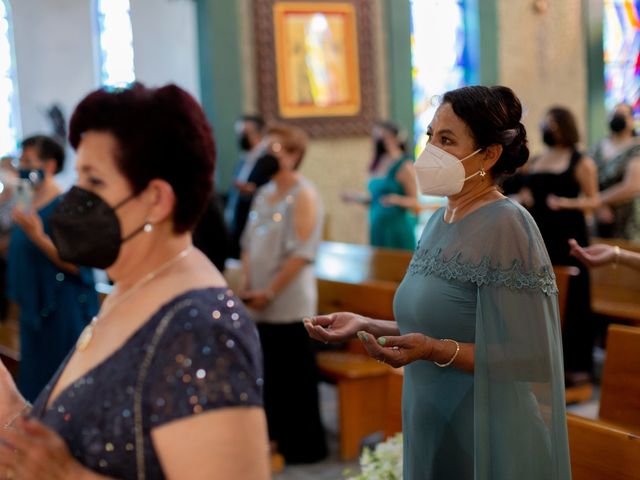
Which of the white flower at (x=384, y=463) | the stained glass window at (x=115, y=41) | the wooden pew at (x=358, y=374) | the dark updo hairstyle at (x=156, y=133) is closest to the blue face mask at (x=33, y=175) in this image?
the wooden pew at (x=358, y=374)

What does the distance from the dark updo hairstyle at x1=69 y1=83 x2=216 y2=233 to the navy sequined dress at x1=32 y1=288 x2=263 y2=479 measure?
199 mm

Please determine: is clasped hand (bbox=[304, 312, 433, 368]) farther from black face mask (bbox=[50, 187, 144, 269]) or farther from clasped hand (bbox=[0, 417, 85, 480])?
clasped hand (bbox=[0, 417, 85, 480])

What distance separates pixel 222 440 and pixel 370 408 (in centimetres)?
366

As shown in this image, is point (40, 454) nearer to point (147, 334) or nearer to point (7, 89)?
point (147, 334)

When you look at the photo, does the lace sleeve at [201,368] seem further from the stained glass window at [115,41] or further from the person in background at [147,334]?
the stained glass window at [115,41]

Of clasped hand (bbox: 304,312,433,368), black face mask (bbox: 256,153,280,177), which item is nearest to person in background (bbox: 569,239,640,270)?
clasped hand (bbox: 304,312,433,368)

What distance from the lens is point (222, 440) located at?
55.1 inches

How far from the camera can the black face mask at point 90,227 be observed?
5.10 ft

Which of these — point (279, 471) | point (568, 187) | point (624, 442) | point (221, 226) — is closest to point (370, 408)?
point (279, 471)

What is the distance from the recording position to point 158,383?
56.4 inches

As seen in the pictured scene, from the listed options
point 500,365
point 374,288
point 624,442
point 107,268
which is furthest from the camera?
point 374,288

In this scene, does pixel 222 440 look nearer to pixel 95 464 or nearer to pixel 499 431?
pixel 95 464

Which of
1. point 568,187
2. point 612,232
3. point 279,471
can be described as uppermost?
point 568,187

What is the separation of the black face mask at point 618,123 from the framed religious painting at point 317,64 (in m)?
2.48
